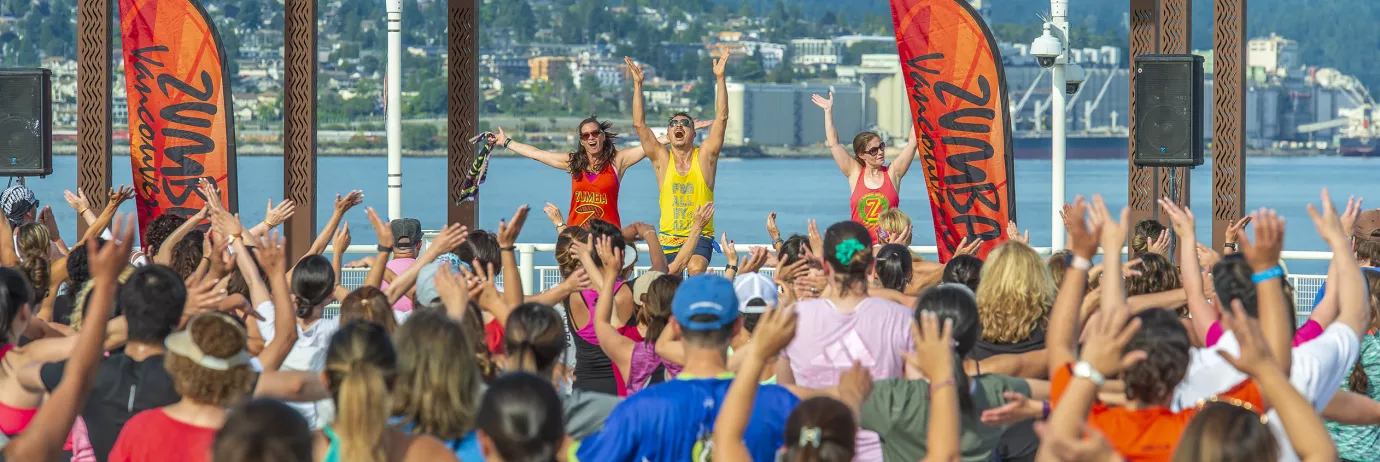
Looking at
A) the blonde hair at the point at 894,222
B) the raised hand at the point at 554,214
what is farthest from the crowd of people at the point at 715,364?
the blonde hair at the point at 894,222

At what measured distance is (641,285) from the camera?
5.52 m

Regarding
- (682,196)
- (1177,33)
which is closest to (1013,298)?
(682,196)

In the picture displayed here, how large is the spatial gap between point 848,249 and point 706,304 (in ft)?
2.87

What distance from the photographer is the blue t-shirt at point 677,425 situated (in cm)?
356

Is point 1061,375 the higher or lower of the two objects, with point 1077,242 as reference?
lower

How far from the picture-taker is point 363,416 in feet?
10.2

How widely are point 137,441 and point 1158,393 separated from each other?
217 cm

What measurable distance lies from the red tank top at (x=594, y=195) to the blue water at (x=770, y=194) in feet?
106

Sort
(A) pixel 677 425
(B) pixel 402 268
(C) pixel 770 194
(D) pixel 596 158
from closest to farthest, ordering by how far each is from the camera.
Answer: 1. (A) pixel 677 425
2. (B) pixel 402 268
3. (D) pixel 596 158
4. (C) pixel 770 194

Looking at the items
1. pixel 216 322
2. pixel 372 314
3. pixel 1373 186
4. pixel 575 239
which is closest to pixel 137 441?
pixel 216 322

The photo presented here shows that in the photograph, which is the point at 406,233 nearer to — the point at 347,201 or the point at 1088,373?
the point at 347,201

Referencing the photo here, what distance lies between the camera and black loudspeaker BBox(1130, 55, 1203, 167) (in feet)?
29.7

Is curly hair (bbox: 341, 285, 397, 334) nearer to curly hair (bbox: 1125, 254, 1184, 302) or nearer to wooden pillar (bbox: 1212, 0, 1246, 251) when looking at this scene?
curly hair (bbox: 1125, 254, 1184, 302)

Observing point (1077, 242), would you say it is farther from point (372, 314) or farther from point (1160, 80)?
point (1160, 80)
